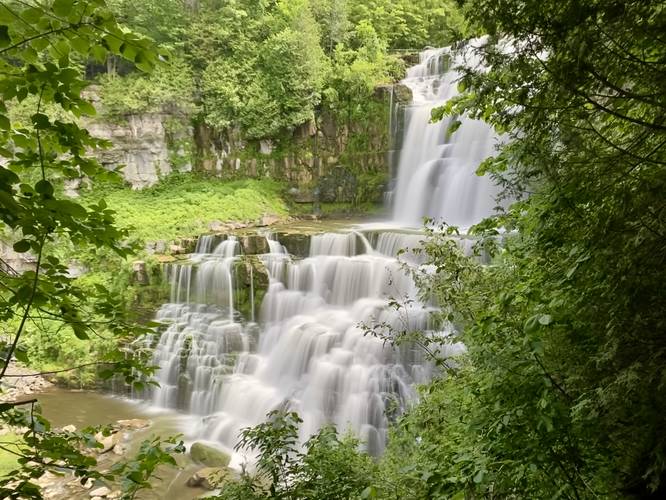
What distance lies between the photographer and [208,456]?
775 cm

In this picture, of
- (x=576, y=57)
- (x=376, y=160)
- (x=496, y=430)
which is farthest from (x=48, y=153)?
(x=376, y=160)

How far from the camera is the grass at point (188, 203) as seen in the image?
48.7ft

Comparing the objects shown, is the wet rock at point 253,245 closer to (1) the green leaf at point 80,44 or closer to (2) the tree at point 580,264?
(2) the tree at point 580,264

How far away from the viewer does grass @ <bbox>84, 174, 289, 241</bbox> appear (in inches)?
584

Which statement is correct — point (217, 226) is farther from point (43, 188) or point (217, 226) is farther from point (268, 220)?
point (43, 188)

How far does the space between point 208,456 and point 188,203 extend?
1083cm

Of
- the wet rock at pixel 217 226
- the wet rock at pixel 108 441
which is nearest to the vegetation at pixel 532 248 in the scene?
the wet rock at pixel 108 441

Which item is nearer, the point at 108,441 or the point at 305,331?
the point at 108,441

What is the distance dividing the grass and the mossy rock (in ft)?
26.1

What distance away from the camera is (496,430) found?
6.81ft

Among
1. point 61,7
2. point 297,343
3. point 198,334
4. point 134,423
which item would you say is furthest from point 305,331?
point 61,7

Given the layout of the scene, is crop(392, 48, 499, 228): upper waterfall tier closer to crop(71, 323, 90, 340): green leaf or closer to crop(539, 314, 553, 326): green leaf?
crop(539, 314, 553, 326): green leaf

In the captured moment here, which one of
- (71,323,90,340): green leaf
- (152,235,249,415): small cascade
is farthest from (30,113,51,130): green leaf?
(152,235,249,415): small cascade

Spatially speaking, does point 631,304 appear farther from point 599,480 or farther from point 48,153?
point 48,153
